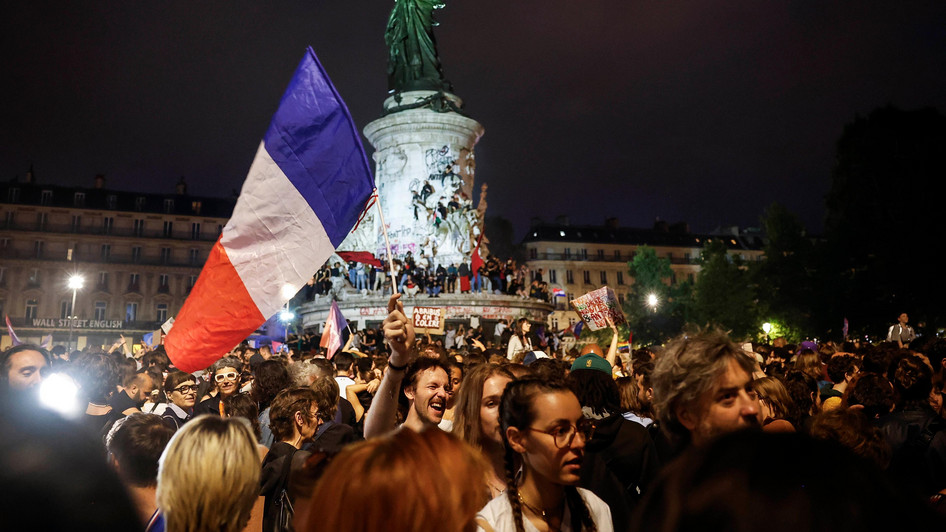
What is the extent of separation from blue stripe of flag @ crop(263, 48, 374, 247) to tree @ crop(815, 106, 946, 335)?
30.5 meters

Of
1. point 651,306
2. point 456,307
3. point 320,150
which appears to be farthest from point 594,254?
point 320,150

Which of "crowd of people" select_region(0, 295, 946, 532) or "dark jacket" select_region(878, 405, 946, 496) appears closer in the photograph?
"crowd of people" select_region(0, 295, 946, 532)

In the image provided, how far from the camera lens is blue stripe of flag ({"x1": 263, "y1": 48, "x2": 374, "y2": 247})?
552cm

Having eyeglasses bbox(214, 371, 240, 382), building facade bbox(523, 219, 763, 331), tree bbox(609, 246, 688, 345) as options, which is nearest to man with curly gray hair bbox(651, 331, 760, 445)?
eyeglasses bbox(214, 371, 240, 382)

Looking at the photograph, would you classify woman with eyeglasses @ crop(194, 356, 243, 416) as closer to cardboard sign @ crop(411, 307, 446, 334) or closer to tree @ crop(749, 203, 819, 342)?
cardboard sign @ crop(411, 307, 446, 334)

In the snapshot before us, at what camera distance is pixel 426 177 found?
33.7m

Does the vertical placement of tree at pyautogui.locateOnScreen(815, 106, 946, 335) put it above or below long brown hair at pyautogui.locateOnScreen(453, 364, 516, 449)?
above

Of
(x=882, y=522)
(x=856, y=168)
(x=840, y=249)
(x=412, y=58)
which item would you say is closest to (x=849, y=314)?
(x=840, y=249)

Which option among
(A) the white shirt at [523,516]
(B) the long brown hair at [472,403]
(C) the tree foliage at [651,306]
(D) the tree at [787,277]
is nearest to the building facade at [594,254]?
(C) the tree foliage at [651,306]

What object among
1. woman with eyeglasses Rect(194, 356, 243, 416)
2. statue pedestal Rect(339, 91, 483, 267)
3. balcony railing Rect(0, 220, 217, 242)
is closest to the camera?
woman with eyeglasses Rect(194, 356, 243, 416)

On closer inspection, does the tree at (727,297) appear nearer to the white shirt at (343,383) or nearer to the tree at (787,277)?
the tree at (787,277)

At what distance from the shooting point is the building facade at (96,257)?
5750cm

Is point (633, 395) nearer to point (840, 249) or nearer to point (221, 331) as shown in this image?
point (221, 331)

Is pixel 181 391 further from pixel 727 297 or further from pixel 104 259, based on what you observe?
pixel 104 259
